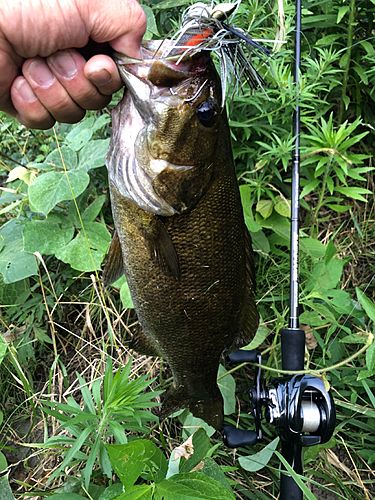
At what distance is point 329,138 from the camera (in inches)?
91.9

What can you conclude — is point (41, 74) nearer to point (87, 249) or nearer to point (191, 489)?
point (87, 249)

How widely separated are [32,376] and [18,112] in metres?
1.76

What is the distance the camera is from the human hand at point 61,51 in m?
1.30

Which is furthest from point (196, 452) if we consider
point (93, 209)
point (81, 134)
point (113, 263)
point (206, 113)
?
point (81, 134)

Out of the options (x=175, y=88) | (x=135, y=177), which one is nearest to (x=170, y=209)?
(x=135, y=177)

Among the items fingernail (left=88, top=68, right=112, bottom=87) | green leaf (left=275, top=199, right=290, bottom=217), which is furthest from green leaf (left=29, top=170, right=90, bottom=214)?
green leaf (left=275, top=199, right=290, bottom=217)

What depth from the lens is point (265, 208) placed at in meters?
2.54

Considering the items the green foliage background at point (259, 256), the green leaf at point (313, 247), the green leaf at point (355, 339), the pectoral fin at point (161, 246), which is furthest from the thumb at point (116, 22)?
the green leaf at point (355, 339)

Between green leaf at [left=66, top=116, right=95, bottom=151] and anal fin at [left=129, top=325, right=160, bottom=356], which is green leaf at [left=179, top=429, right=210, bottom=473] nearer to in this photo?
anal fin at [left=129, top=325, right=160, bottom=356]

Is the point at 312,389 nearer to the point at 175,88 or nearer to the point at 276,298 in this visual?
the point at 276,298

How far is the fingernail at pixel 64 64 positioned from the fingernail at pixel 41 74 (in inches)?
1.3

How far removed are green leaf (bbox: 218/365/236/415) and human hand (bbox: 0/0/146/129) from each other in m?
1.65

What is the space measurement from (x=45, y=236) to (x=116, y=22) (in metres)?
1.43

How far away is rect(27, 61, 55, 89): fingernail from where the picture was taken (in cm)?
145
